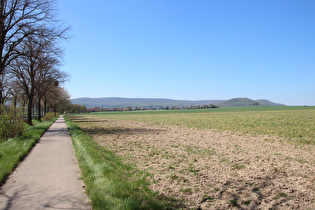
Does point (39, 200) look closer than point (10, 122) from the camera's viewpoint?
Yes

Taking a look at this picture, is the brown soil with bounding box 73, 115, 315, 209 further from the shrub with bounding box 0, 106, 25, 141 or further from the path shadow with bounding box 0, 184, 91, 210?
the shrub with bounding box 0, 106, 25, 141

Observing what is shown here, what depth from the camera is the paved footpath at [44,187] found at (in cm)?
452

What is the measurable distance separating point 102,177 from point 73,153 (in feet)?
14.2

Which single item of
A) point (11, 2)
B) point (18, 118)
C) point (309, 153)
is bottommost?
point (309, 153)

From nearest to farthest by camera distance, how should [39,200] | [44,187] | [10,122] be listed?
1. [39,200]
2. [44,187]
3. [10,122]

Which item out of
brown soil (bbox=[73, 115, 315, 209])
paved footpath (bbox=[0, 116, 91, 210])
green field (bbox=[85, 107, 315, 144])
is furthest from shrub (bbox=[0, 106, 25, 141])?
green field (bbox=[85, 107, 315, 144])

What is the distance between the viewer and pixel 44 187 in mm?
5457

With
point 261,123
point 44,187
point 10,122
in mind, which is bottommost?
point 261,123

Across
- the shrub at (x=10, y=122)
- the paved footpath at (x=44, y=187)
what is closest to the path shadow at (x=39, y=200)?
the paved footpath at (x=44, y=187)

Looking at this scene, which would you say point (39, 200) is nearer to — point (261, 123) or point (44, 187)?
point (44, 187)

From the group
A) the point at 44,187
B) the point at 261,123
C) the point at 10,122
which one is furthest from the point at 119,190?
the point at 261,123

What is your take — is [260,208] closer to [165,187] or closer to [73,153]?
[165,187]

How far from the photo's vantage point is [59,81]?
3606 cm

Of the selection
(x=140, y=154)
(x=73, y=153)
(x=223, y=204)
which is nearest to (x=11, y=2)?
(x=73, y=153)
